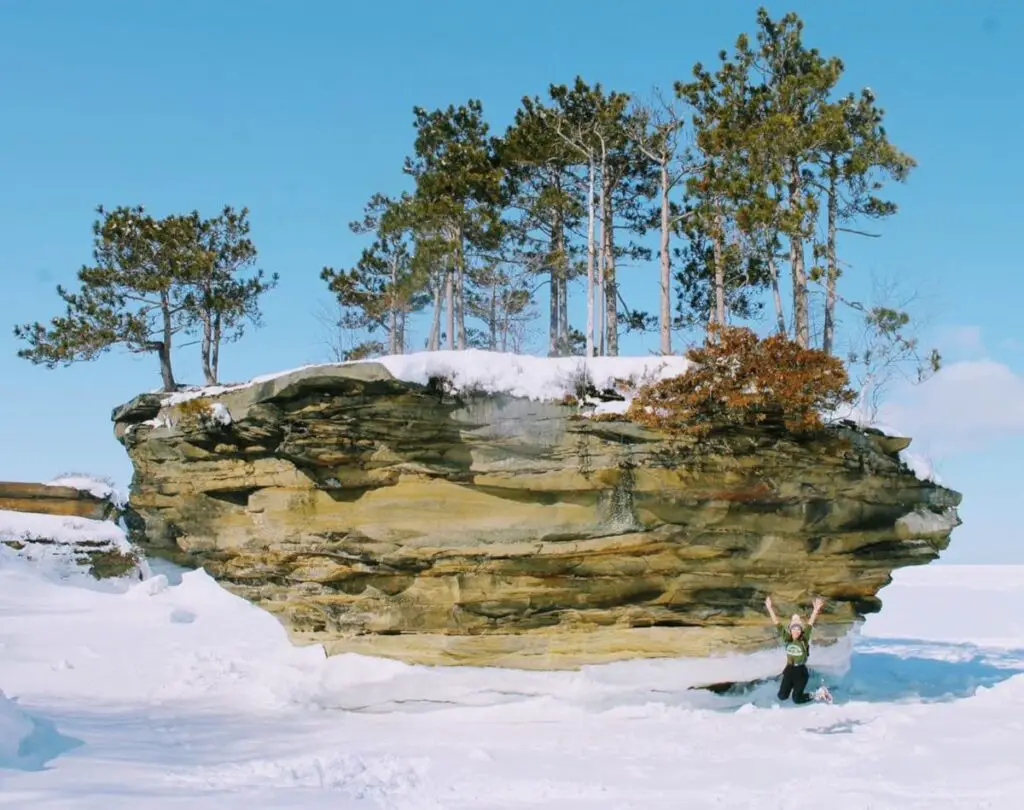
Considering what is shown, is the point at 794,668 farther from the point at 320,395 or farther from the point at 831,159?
the point at 831,159

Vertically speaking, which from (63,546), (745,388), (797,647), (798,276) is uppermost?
(798,276)

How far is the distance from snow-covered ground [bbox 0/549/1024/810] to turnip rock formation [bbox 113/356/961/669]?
98cm

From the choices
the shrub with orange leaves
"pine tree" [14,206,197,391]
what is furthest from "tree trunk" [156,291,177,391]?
the shrub with orange leaves

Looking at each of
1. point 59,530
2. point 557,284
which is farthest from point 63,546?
point 557,284

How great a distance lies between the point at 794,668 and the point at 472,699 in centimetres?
610

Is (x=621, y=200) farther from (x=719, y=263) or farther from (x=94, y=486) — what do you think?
(x=94, y=486)

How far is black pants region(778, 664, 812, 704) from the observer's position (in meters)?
15.9

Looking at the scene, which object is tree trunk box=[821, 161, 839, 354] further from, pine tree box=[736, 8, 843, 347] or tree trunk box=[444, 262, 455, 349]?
tree trunk box=[444, 262, 455, 349]

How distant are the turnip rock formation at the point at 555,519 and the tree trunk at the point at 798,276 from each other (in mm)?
3841

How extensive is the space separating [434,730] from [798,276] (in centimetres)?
1303

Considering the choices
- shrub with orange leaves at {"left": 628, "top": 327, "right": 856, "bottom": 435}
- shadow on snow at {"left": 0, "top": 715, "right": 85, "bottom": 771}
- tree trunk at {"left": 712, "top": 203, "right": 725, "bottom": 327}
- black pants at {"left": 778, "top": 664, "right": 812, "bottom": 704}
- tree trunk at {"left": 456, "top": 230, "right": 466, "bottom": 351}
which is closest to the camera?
shadow on snow at {"left": 0, "top": 715, "right": 85, "bottom": 771}

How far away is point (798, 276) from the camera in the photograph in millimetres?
20234

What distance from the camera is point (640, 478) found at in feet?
53.9

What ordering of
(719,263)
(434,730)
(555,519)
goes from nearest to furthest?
1. (434,730)
2. (555,519)
3. (719,263)
